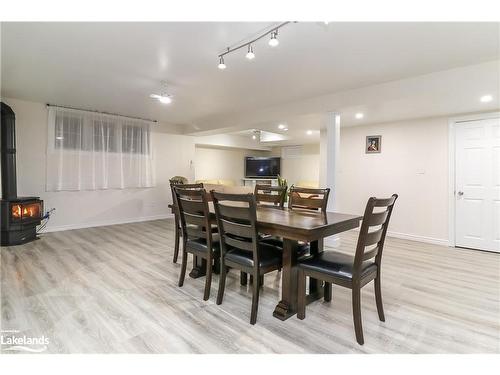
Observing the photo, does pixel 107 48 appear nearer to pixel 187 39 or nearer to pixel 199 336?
pixel 187 39

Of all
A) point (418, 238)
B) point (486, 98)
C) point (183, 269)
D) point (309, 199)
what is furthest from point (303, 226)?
point (418, 238)

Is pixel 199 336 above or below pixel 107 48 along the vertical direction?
below

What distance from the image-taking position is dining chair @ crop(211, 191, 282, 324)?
1950 millimetres

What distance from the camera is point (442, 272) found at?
311 cm

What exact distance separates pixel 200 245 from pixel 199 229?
156 millimetres

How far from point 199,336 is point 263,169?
292 inches

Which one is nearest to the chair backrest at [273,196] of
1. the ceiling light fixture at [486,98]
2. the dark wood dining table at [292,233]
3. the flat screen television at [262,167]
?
the dark wood dining table at [292,233]

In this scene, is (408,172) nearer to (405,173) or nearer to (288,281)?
(405,173)

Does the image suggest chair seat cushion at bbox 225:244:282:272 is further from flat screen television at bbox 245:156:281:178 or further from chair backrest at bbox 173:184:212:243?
flat screen television at bbox 245:156:281:178

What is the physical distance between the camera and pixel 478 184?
13.4 ft

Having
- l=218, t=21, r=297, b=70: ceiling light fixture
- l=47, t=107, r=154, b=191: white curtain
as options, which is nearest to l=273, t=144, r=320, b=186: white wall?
l=47, t=107, r=154, b=191: white curtain

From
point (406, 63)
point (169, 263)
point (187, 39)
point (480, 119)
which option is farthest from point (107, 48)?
point (480, 119)

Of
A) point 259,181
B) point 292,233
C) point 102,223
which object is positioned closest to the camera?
point 292,233

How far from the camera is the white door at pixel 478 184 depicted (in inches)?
156
